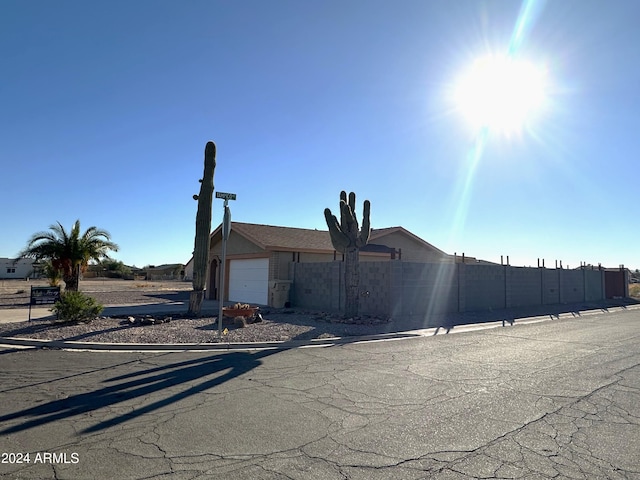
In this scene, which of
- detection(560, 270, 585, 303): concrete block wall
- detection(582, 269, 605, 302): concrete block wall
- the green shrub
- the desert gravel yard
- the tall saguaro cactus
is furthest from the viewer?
detection(582, 269, 605, 302): concrete block wall

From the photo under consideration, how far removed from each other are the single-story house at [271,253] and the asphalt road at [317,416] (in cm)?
1226

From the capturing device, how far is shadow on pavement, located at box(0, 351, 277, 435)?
558 cm

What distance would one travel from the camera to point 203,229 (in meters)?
16.3

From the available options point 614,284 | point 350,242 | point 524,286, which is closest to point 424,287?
point 350,242

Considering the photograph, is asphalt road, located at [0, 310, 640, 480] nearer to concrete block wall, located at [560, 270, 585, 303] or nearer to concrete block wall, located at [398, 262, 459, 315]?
concrete block wall, located at [398, 262, 459, 315]

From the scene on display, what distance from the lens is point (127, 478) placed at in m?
4.00

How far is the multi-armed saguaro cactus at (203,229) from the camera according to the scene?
16.3 m

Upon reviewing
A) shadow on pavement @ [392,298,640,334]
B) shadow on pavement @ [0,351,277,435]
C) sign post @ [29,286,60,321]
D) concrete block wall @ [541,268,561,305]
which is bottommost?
shadow on pavement @ [0,351,277,435]

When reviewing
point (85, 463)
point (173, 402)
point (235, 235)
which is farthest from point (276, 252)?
point (85, 463)

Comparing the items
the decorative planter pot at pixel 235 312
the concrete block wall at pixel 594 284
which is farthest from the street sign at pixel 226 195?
the concrete block wall at pixel 594 284

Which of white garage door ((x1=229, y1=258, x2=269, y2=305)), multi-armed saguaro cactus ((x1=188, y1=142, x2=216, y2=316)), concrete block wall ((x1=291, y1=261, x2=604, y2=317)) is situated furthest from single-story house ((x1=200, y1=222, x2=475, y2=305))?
multi-armed saguaro cactus ((x1=188, y1=142, x2=216, y2=316))

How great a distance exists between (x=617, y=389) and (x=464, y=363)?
271 centimetres

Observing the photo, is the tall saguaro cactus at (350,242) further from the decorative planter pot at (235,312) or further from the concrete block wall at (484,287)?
the concrete block wall at (484,287)

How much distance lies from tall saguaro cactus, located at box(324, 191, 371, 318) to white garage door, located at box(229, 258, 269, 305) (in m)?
6.85
